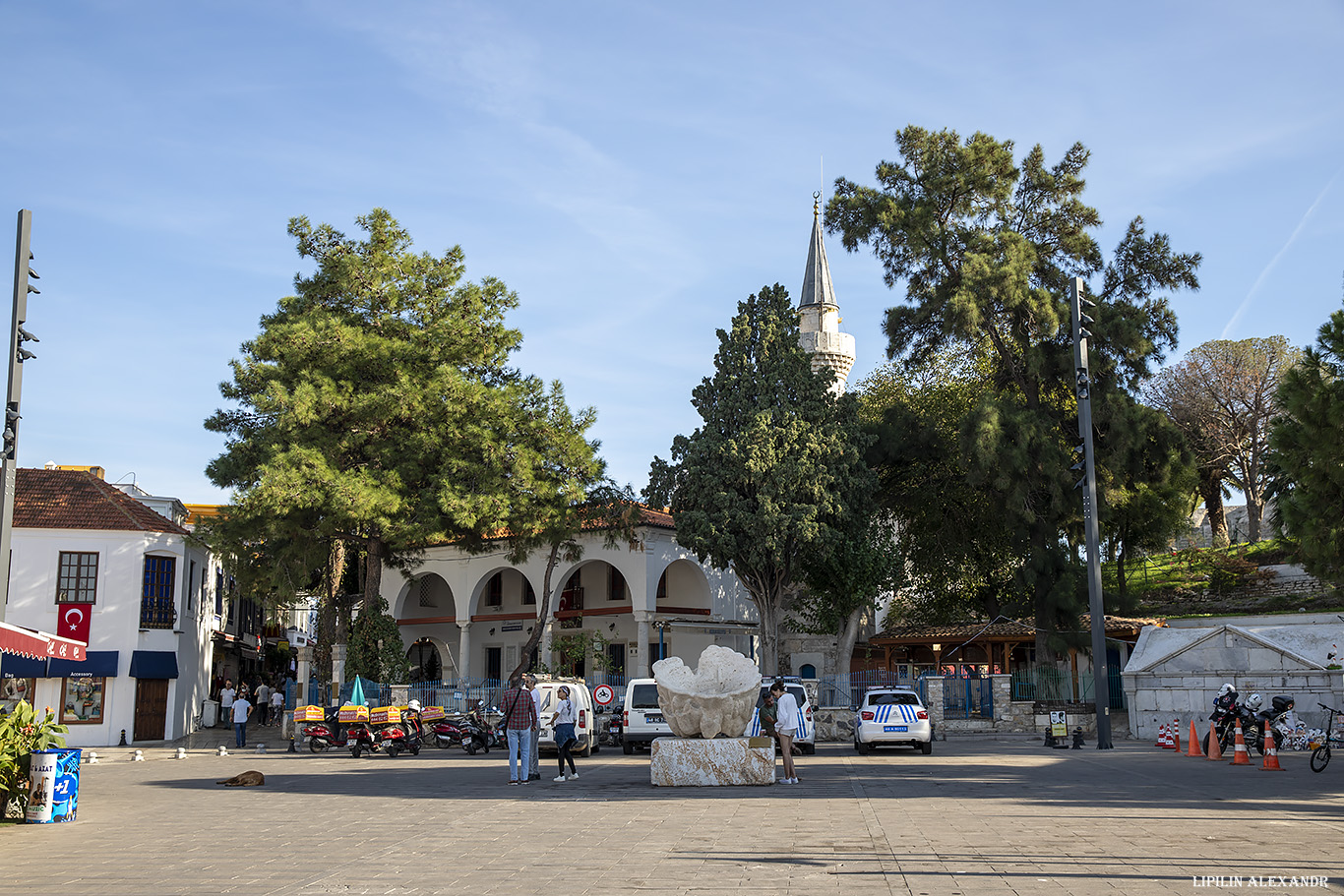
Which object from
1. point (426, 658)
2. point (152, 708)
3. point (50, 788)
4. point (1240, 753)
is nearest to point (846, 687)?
point (1240, 753)

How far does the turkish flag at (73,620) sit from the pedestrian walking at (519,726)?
18.3 m

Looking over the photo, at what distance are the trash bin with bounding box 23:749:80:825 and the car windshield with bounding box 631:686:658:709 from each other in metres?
12.0

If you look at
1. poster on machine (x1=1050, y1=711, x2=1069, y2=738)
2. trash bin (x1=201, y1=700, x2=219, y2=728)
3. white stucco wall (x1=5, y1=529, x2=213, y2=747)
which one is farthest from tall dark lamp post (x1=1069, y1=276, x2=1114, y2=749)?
trash bin (x1=201, y1=700, x2=219, y2=728)

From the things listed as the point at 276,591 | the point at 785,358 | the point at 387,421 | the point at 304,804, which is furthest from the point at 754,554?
the point at 304,804

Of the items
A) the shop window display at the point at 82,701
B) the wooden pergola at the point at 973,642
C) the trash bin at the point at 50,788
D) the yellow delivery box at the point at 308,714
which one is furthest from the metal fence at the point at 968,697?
the shop window display at the point at 82,701

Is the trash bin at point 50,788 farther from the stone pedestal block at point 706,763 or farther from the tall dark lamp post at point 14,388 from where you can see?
the stone pedestal block at point 706,763

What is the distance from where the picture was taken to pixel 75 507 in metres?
29.8

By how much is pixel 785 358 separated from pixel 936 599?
13654 millimetres

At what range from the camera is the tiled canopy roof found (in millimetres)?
32719

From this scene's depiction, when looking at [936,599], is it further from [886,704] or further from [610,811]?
[610,811]

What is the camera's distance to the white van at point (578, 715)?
2109 cm

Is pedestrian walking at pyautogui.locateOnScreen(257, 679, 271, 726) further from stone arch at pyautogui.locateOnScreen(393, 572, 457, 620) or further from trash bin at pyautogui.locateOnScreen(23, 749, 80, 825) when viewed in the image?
trash bin at pyautogui.locateOnScreen(23, 749, 80, 825)

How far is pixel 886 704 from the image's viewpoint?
72.5ft

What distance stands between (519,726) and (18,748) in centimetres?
610
